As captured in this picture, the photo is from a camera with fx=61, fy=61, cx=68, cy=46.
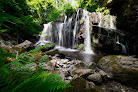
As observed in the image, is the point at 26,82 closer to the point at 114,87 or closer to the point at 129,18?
the point at 114,87

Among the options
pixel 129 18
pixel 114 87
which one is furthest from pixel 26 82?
pixel 129 18

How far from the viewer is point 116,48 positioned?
6676mm

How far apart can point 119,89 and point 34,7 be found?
1893cm

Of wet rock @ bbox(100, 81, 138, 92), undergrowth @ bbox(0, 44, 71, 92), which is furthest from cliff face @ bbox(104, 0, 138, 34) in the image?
undergrowth @ bbox(0, 44, 71, 92)

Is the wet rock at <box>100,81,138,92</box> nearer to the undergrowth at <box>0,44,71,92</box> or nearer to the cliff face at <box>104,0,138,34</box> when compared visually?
the undergrowth at <box>0,44,71,92</box>

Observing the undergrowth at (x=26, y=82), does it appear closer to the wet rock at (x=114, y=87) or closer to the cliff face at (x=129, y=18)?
the wet rock at (x=114, y=87)

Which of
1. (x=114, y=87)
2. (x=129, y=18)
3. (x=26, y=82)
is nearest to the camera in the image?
(x=26, y=82)

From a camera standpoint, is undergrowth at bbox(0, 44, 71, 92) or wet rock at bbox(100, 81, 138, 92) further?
wet rock at bbox(100, 81, 138, 92)

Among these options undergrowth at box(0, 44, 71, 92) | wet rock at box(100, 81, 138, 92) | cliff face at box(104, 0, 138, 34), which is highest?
cliff face at box(104, 0, 138, 34)

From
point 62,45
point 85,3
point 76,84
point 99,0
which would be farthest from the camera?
point 85,3

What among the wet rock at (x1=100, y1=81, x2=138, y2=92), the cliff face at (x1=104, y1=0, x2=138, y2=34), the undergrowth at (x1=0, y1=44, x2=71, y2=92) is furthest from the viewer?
the cliff face at (x1=104, y1=0, x2=138, y2=34)

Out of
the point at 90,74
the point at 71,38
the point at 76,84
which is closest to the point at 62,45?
the point at 71,38

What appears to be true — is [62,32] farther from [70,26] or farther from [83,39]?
[83,39]

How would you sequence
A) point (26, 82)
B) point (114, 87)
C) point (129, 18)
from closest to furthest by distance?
point (26, 82) < point (114, 87) < point (129, 18)
